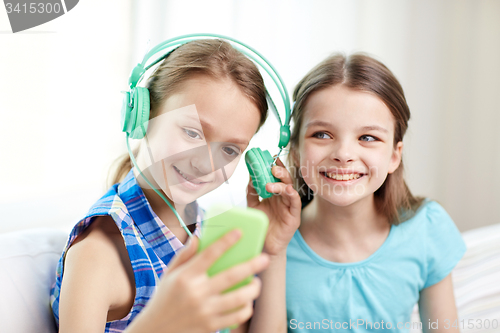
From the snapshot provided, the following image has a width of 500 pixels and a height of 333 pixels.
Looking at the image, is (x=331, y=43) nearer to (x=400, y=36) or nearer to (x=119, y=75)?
(x=400, y=36)

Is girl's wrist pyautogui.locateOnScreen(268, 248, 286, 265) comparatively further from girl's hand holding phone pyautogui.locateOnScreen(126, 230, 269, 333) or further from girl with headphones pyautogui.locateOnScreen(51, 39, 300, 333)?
girl's hand holding phone pyautogui.locateOnScreen(126, 230, 269, 333)

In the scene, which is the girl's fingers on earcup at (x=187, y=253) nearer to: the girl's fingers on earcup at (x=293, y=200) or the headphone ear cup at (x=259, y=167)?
the headphone ear cup at (x=259, y=167)

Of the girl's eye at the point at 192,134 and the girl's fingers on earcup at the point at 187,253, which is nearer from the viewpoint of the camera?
the girl's fingers on earcup at the point at 187,253

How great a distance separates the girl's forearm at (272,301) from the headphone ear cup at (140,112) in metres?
0.46

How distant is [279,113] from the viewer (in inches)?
35.8

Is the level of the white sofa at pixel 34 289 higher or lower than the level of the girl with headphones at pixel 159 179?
lower

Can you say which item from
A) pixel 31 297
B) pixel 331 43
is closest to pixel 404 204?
pixel 31 297

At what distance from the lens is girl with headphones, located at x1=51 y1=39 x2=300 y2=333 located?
2.31 ft

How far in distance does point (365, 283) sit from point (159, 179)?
63 cm

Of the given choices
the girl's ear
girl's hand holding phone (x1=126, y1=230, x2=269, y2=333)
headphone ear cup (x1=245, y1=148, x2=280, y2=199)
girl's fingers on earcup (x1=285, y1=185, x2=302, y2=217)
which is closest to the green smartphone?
girl's hand holding phone (x1=126, y1=230, x2=269, y2=333)

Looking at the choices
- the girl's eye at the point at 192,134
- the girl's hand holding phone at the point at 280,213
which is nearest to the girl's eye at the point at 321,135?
the girl's hand holding phone at the point at 280,213

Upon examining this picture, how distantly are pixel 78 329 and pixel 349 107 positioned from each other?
2.36 ft

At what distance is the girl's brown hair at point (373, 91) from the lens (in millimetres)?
990

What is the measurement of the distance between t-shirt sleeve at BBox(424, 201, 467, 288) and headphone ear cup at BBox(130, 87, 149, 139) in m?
0.83
